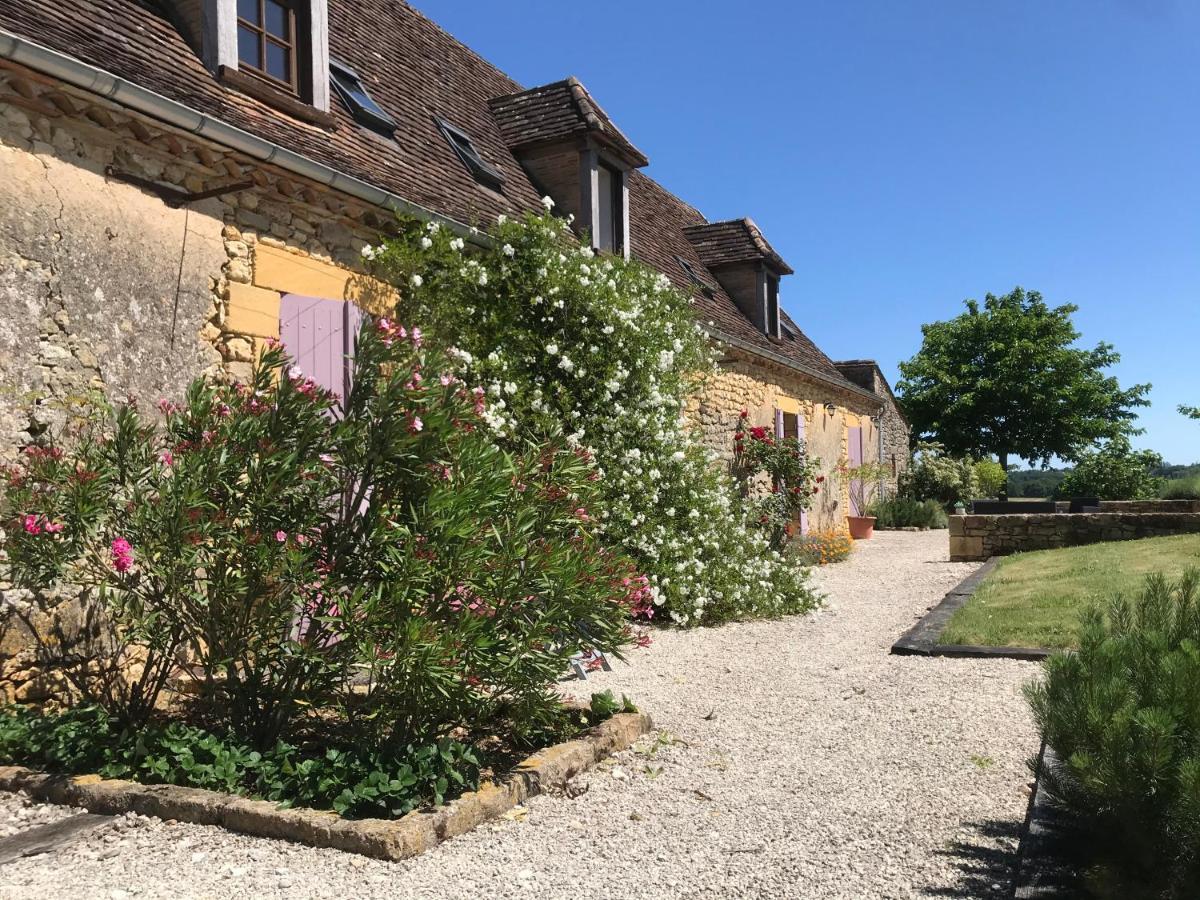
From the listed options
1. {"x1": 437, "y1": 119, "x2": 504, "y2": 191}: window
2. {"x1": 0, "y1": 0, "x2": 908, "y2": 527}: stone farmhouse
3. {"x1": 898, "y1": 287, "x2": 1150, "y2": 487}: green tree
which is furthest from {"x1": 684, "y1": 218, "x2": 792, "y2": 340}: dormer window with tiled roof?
{"x1": 898, "y1": 287, "x2": 1150, "y2": 487}: green tree

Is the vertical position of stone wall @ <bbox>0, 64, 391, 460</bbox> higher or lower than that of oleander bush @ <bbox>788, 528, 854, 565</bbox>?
higher

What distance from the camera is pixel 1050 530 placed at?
1235cm

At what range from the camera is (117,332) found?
4730mm

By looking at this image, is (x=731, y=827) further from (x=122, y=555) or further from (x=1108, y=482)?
(x=1108, y=482)

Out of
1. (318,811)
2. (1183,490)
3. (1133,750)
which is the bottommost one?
(318,811)

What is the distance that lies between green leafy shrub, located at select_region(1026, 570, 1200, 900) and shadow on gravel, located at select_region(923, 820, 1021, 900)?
281mm

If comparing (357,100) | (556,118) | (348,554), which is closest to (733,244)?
(556,118)

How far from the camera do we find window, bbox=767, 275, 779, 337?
1453cm

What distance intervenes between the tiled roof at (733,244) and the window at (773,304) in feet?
0.60

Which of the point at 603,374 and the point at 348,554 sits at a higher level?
the point at 603,374

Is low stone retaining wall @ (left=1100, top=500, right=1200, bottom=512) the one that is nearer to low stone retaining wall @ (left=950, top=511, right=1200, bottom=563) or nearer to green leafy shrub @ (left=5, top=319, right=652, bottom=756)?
low stone retaining wall @ (left=950, top=511, right=1200, bottom=563)

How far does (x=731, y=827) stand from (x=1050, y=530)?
10.6 metres

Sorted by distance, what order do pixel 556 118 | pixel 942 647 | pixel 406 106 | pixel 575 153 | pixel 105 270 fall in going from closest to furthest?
pixel 105 270
pixel 942 647
pixel 406 106
pixel 575 153
pixel 556 118

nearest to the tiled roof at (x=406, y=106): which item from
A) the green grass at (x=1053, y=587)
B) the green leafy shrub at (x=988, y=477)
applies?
the green grass at (x=1053, y=587)
